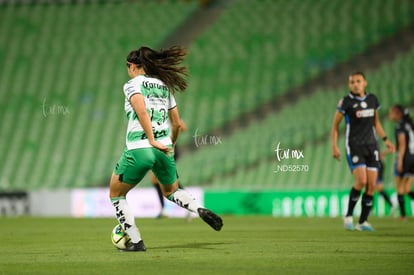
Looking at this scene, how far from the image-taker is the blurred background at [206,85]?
76.8 ft

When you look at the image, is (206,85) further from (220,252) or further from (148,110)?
(220,252)

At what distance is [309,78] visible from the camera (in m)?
26.1

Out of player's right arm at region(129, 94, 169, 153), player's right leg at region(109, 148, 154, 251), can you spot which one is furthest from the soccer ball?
player's right arm at region(129, 94, 169, 153)

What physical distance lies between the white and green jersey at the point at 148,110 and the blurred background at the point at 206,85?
39.8ft

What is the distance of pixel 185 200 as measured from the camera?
30.5 ft

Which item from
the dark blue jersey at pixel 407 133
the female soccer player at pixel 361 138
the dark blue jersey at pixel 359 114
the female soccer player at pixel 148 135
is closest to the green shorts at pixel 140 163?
the female soccer player at pixel 148 135

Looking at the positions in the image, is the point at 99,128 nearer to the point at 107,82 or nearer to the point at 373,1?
the point at 107,82

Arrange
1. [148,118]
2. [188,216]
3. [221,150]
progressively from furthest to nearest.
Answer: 1. [221,150]
2. [188,216]
3. [148,118]

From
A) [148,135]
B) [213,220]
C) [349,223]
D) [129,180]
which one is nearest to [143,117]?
[148,135]

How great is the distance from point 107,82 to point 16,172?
4.25m

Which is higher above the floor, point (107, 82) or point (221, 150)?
point (107, 82)

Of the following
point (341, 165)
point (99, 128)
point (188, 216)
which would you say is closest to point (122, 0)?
point (99, 128)

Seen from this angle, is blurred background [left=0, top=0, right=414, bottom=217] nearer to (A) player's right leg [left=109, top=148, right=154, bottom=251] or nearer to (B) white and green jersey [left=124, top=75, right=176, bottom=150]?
(A) player's right leg [left=109, top=148, right=154, bottom=251]

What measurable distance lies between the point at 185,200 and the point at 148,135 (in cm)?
92
